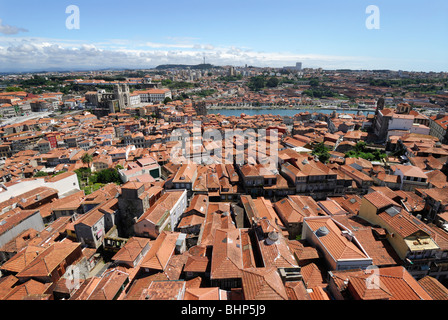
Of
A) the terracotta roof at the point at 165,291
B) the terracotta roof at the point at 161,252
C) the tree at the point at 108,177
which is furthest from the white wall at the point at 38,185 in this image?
the terracotta roof at the point at 165,291

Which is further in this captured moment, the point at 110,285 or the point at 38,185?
the point at 38,185

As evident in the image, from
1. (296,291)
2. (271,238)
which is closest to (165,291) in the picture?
(296,291)

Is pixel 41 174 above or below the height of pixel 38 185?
below

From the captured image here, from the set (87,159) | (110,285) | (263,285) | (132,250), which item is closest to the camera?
(263,285)

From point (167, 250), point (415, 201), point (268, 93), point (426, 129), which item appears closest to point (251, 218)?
point (167, 250)

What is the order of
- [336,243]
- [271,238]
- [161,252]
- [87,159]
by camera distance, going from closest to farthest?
[336,243], [271,238], [161,252], [87,159]

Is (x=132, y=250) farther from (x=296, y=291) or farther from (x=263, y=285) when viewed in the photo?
(x=296, y=291)

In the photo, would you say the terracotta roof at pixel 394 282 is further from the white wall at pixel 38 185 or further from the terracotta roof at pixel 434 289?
the white wall at pixel 38 185

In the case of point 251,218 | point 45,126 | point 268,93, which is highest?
point 268,93

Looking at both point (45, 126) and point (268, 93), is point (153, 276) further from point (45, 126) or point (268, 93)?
point (268, 93)

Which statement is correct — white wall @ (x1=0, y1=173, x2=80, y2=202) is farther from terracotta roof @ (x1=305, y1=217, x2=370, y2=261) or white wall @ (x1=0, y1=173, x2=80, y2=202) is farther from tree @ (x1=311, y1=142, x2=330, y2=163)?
tree @ (x1=311, y1=142, x2=330, y2=163)

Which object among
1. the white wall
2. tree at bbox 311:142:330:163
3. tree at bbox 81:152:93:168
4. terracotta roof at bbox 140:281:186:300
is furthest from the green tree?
tree at bbox 311:142:330:163
